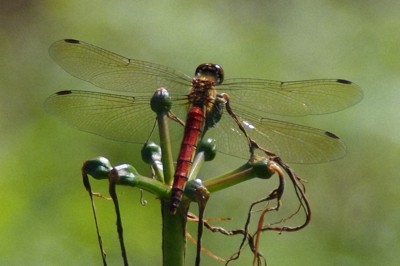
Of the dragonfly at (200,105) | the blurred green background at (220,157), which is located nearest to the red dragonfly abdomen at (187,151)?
the dragonfly at (200,105)

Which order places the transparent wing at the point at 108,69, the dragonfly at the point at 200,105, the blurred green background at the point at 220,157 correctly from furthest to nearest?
the blurred green background at the point at 220,157, the transparent wing at the point at 108,69, the dragonfly at the point at 200,105

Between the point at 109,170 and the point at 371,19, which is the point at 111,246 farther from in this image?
the point at 371,19

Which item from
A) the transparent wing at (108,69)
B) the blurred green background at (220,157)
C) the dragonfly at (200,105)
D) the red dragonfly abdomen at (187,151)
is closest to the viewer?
the red dragonfly abdomen at (187,151)

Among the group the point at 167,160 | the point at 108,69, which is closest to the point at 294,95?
the point at 108,69

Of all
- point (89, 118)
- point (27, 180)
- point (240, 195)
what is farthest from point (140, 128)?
point (240, 195)

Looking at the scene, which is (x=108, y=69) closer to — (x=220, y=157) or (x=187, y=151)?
(x=187, y=151)

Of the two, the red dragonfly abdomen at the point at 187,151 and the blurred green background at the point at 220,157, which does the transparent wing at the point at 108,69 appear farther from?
the blurred green background at the point at 220,157

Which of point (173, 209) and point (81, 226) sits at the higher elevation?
point (173, 209)
